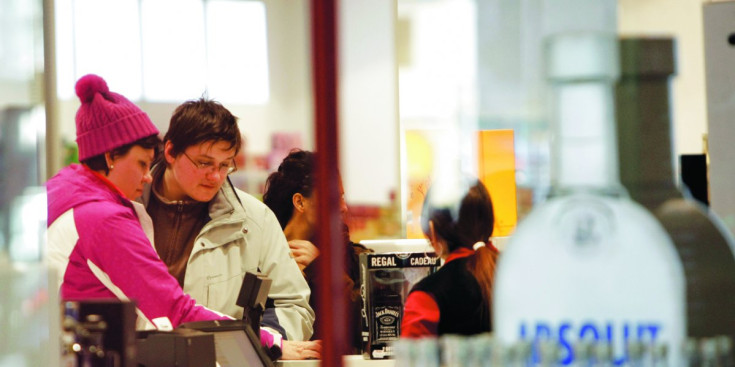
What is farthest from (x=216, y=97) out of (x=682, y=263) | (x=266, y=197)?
(x=682, y=263)

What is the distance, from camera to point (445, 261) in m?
1.76

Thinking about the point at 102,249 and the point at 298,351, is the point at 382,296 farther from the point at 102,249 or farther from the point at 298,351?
the point at 102,249

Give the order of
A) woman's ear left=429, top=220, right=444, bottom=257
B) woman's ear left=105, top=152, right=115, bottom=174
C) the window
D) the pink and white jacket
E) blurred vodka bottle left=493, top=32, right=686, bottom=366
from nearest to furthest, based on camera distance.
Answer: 1. blurred vodka bottle left=493, top=32, right=686, bottom=366
2. woman's ear left=429, top=220, right=444, bottom=257
3. the pink and white jacket
4. woman's ear left=105, top=152, right=115, bottom=174
5. the window

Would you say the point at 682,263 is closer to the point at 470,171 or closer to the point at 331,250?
the point at 470,171

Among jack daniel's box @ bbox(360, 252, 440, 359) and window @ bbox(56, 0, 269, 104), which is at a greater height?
window @ bbox(56, 0, 269, 104)

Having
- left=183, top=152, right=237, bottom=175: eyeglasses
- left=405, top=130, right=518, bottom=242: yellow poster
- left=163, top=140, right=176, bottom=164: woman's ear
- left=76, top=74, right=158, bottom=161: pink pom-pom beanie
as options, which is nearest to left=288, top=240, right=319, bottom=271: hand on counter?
left=183, top=152, right=237, bottom=175: eyeglasses

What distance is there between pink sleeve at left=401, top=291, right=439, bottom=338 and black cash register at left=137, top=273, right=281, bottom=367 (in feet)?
1.44

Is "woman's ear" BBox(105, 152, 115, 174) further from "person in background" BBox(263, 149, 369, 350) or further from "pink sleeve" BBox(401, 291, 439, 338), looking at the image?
"pink sleeve" BBox(401, 291, 439, 338)

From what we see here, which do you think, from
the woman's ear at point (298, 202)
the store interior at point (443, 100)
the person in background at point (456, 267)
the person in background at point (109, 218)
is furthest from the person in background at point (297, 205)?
the person in background at point (456, 267)

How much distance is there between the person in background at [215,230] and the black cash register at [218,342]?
12 cm

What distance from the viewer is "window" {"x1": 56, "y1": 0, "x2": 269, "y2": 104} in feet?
9.30

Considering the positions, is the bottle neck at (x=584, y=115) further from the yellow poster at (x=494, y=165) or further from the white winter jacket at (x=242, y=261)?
the white winter jacket at (x=242, y=261)

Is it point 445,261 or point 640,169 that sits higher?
point 640,169

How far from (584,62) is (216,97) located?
1.68 meters
